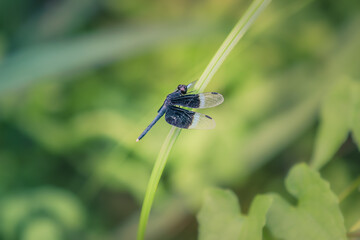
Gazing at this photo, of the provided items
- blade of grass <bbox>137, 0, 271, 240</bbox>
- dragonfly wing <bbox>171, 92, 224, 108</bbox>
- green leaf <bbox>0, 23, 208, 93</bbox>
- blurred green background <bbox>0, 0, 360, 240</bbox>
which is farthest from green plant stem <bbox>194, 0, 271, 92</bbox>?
green leaf <bbox>0, 23, 208, 93</bbox>

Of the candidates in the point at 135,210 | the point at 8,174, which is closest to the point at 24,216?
the point at 8,174

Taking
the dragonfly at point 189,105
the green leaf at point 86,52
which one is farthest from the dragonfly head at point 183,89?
the green leaf at point 86,52

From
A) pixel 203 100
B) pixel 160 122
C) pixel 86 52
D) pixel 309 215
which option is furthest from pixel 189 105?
pixel 86 52

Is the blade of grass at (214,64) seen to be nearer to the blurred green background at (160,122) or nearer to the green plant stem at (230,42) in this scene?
the green plant stem at (230,42)

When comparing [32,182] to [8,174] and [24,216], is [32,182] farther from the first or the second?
[24,216]

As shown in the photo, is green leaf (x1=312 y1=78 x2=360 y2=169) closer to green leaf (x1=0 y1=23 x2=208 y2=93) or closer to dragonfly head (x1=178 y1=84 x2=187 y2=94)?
dragonfly head (x1=178 y1=84 x2=187 y2=94)

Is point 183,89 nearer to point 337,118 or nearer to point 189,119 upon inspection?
point 189,119
